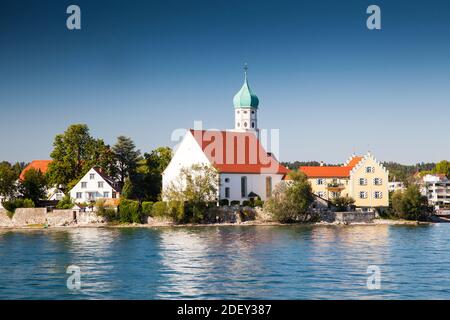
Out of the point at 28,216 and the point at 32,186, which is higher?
the point at 32,186

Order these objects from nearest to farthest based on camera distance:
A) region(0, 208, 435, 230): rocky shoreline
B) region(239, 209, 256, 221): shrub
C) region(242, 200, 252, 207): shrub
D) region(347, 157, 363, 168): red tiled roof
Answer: region(0, 208, 435, 230): rocky shoreline
region(239, 209, 256, 221): shrub
region(242, 200, 252, 207): shrub
region(347, 157, 363, 168): red tiled roof

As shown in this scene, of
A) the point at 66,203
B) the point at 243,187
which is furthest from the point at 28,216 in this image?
the point at 243,187

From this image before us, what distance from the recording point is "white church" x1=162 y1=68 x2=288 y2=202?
68938 millimetres

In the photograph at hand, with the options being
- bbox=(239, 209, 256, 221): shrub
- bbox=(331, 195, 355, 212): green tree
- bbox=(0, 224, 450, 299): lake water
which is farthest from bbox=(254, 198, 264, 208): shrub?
bbox=(0, 224, 450, 299): lake water

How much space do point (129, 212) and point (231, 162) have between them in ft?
44.1

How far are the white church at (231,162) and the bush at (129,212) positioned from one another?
4.29m

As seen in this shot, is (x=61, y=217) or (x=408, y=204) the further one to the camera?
(x=408, y=204)

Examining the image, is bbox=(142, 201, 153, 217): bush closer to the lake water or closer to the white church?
the white church

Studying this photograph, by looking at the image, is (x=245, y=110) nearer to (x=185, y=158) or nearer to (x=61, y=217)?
(x=185, y=158)

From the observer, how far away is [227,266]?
1209 inches

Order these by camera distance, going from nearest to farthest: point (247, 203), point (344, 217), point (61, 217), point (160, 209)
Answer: point (160, 209), point (344, 217), point (61, 217), point (247, 203)

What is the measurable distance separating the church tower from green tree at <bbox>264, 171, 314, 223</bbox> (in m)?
20.0
